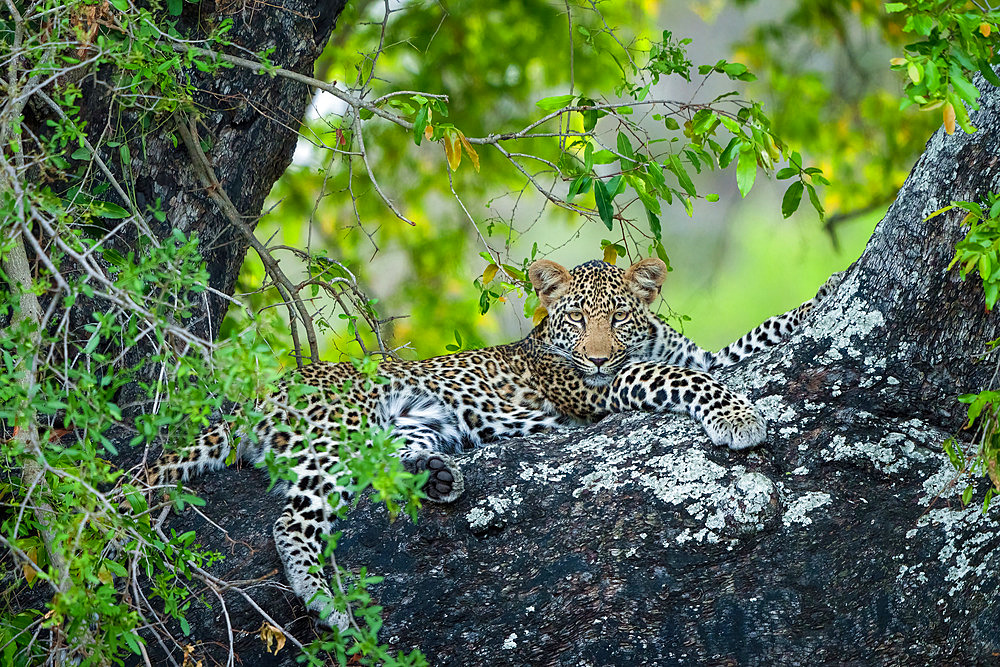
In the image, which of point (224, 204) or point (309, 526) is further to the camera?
point (224, 204)

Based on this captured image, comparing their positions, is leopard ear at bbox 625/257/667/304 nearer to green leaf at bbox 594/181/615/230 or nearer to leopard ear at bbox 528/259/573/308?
leopard ear at bbox 528/259/573/308

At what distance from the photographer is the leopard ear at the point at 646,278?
609 centimetres

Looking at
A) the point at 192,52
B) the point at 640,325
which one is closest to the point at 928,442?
the point at 640,325

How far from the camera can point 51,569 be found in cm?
313

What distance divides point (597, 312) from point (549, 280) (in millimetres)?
352

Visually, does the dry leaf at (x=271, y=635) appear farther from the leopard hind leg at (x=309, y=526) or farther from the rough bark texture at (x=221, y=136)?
the rough bark texture at (x=221, y=136)

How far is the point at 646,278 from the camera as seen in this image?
6.18 m

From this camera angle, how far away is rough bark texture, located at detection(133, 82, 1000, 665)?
3.91 metres

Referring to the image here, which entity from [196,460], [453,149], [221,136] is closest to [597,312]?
[453,149]

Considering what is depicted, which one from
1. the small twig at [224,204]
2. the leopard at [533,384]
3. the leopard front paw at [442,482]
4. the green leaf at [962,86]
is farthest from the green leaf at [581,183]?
the green leaf at [962,86]

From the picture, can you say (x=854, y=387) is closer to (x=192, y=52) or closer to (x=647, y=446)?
(x=647, y=446)

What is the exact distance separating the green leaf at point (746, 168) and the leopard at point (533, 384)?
3.35 ft

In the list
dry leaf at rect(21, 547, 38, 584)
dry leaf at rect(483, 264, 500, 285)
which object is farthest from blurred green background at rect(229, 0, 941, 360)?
dry leaf at rect(21, 547, 38, 584)

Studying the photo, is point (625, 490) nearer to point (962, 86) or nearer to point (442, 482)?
point (442, 482)
